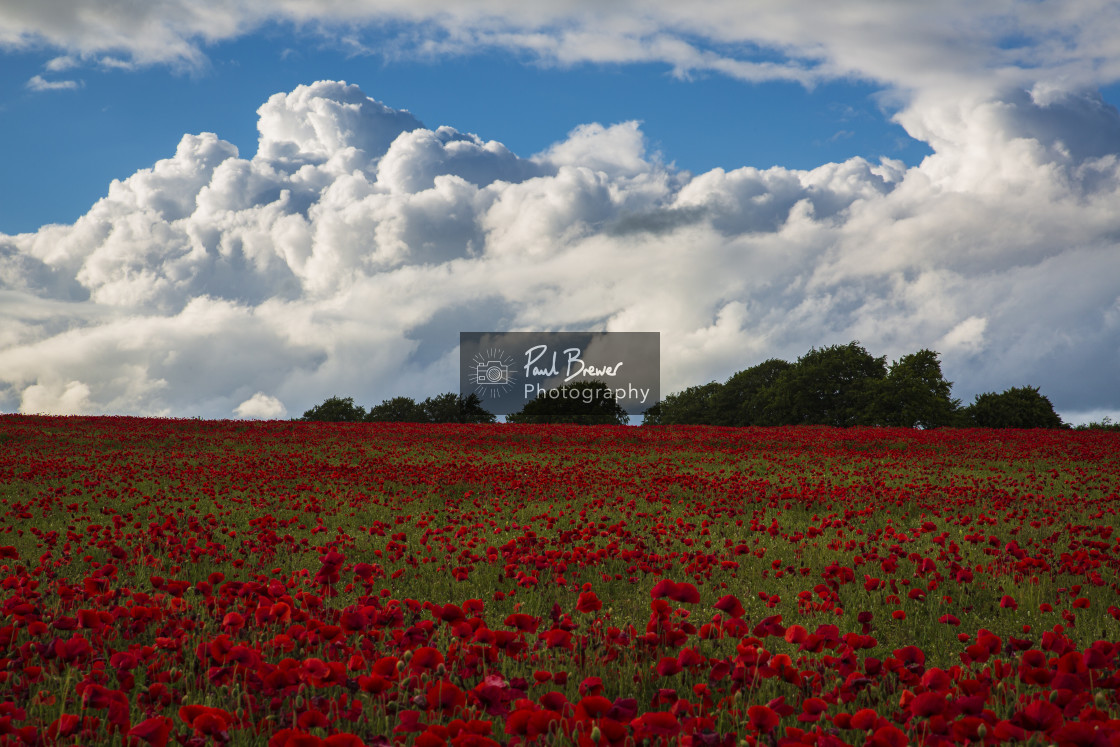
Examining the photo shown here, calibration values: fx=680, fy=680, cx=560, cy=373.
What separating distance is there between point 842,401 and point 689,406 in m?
25.9

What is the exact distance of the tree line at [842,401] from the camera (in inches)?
2101

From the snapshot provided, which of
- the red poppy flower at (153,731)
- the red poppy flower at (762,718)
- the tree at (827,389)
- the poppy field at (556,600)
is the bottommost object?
the poppy field at (556,600)

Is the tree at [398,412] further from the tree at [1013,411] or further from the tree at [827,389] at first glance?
the tree at [1013,411]

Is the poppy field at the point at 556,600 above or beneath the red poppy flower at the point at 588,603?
beneath

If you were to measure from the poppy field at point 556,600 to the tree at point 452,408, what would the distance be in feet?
164

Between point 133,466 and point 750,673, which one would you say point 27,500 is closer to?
point 133,466

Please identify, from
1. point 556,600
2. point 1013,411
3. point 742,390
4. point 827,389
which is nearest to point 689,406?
point 742,390

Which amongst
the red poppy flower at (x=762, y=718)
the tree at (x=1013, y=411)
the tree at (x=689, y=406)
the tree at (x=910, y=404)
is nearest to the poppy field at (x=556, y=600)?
the red poppy flower at (x=762, y=718)

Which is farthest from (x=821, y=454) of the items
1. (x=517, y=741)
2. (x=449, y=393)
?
(x=449, y=393)

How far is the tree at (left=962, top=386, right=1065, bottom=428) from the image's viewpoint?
5641 cm

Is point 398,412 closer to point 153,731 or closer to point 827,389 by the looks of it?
point 827,389

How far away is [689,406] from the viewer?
82000 millimetres

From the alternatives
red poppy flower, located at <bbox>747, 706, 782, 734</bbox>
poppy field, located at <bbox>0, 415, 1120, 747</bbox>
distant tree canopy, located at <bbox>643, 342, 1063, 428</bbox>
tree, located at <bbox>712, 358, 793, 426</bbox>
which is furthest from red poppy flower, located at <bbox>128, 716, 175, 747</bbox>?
tree, located at <bbox>712, 358, 793, 426</bbox>

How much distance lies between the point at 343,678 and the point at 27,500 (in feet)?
44.4
